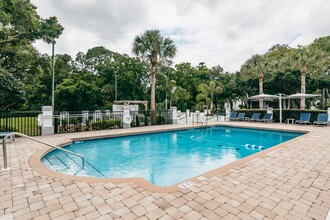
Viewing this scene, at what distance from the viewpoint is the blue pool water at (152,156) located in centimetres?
570

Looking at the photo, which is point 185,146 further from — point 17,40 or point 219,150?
point 17,40

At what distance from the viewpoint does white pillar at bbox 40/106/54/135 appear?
9586 mm

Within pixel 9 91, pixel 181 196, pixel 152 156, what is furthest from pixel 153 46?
pixel 181 196

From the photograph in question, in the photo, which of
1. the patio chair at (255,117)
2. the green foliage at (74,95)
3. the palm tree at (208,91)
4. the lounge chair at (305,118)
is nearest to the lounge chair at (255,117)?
the patio chair at (255,117)

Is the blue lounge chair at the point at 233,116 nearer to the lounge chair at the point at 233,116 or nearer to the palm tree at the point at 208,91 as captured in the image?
the lounge chair at the point at 233,116

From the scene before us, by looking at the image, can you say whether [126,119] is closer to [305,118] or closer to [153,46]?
[153,46]

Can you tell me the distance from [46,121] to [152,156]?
619 cm

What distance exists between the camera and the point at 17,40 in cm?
1088

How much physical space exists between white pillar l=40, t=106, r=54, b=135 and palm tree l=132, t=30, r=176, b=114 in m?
7.60

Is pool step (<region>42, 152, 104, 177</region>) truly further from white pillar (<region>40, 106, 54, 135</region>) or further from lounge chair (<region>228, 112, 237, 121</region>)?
lounge chair (<region>228, 112, 237, 121</region>)

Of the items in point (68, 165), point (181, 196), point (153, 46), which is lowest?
point (68, 165)

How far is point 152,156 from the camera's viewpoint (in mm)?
7625

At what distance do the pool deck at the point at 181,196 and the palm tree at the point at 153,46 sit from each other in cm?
1165

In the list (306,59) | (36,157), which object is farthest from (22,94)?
(306,59)
